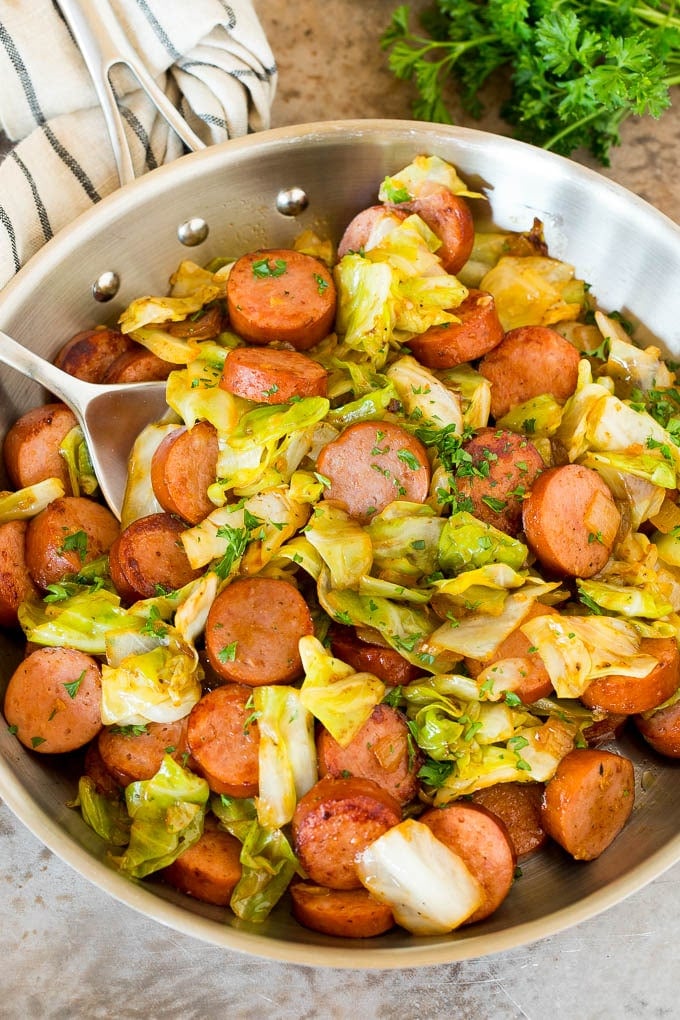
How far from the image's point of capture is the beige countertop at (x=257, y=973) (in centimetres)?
212

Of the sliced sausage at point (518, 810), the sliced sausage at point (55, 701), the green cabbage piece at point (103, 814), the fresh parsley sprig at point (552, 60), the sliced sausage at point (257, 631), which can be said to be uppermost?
the fresh parsley sprig at point (552, 60)

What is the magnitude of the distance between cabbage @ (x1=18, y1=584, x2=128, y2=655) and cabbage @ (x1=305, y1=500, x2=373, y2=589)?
45cm

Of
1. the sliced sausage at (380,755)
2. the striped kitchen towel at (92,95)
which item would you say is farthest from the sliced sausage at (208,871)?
the striped kitchen towel at (92,95)

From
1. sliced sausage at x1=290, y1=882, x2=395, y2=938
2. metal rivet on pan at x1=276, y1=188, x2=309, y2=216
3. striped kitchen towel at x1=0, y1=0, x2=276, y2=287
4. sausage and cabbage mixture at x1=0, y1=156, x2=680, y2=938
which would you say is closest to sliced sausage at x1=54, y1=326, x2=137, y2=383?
sausage and cabbage mixture at x1=0, y1=156, x2=680, y2=938

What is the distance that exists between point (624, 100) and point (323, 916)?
83.3 inches

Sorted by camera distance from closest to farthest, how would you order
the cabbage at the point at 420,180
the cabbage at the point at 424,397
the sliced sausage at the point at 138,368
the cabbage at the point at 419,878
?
the cabbage at the point at 419,878 → the cabbage at the point at 424,397 → the sliced sausage at the point at 138,368 → the cabbage at the point at 420,180

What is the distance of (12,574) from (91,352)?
0.59 meters

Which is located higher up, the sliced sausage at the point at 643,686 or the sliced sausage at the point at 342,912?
the sliced sausage at the point at 643,686

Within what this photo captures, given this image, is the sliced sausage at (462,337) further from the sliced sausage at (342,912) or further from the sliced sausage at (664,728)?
the sliced sausage at (342,912)

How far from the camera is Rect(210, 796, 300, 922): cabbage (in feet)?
6.24

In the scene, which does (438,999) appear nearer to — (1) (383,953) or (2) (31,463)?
Result: (1) (383,953)

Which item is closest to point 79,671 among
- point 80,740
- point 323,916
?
point 80,740

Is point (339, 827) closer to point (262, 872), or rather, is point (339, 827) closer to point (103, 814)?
point (262, 872)

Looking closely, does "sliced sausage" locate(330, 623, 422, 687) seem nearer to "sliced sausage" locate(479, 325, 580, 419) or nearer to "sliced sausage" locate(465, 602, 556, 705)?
"sliced sausage" locate(465, 602, 556, 705)
